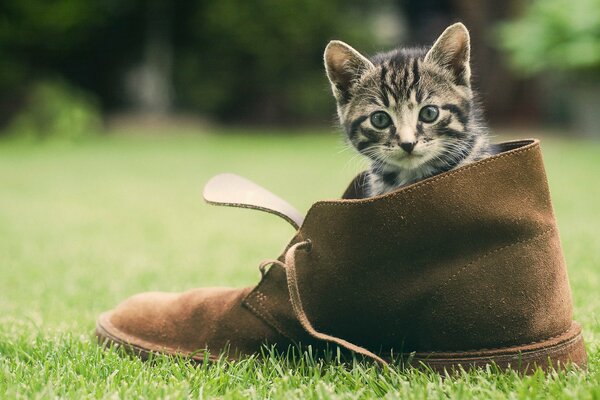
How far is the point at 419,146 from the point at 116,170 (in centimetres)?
593

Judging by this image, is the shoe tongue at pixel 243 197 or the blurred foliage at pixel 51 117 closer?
the shoe tongue at pixel 243 197

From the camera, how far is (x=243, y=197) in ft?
5.49

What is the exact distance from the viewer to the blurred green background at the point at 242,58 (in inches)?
365

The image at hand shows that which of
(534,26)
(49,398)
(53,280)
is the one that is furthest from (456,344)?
(534,26)

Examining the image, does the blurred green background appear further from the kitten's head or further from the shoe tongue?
the shoe tongue

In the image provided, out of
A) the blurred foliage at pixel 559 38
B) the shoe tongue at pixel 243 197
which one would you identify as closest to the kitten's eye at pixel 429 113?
the shoe tongue at pixel 243 197

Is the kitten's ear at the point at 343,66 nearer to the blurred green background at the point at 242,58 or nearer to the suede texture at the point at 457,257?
the suede texture at the point at 457,257

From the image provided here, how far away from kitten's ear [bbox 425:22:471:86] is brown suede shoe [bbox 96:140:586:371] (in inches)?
11.3

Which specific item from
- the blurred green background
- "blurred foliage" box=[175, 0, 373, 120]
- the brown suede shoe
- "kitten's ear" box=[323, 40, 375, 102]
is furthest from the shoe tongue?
"blurred foliage" box=[175, 0, 373, 120]

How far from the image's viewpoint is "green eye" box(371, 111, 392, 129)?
1.73 meters

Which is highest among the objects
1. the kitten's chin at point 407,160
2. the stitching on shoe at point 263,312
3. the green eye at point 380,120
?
the green eye at point 380,120

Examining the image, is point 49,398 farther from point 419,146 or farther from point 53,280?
point 53,280

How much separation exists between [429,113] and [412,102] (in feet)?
0.16

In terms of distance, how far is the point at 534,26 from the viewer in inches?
369
